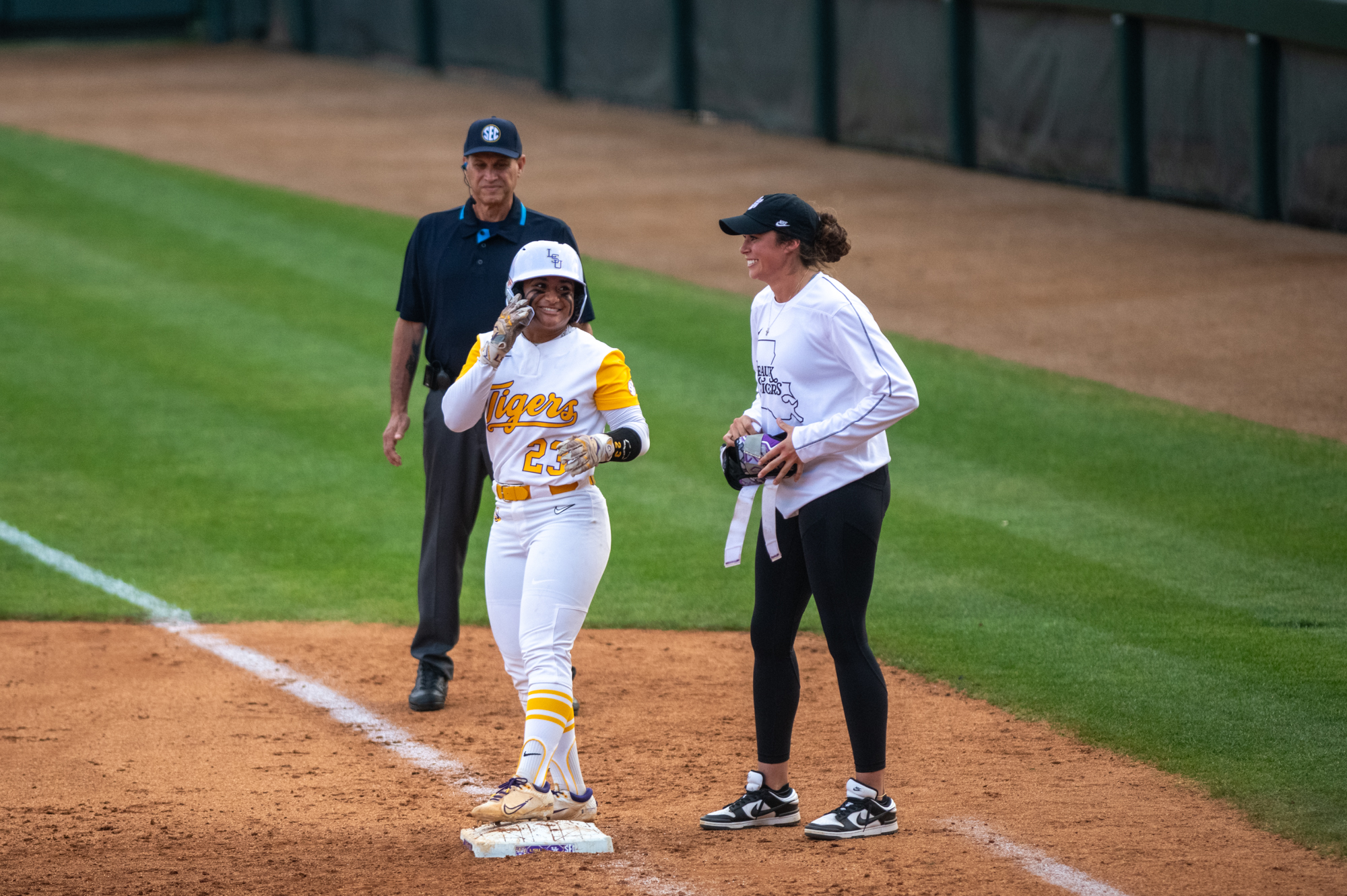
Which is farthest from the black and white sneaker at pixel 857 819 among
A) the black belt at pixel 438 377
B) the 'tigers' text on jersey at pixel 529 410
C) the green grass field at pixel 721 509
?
the black belt at pixel 438 377

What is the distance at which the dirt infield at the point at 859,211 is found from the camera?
12.3 metres

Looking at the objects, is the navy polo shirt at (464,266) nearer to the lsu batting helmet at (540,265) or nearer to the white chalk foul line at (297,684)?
the lsu batting helmet at (540,265)

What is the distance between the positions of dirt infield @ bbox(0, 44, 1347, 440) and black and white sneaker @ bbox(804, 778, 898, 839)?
6.18 metres

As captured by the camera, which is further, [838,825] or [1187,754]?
[1187,754]

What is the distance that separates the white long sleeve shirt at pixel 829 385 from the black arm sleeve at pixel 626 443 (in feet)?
1.39

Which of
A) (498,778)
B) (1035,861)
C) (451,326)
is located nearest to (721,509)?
(451,326)

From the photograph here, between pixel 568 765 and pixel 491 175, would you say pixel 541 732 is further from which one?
pixel 491 175

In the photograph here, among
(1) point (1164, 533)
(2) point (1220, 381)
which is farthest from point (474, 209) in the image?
(2) point (1220, 381)

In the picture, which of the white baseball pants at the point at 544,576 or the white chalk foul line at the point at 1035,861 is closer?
the white chalk foul line at the point at 1035,861

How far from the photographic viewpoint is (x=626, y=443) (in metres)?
5.29

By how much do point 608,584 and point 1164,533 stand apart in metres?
Answer: 2.96

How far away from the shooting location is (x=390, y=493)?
33.1ft

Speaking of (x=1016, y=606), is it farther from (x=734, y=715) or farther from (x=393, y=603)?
(x=393, y=603)

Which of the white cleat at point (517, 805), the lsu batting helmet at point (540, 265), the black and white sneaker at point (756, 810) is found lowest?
the black and white sneaker at point (756, 810)
